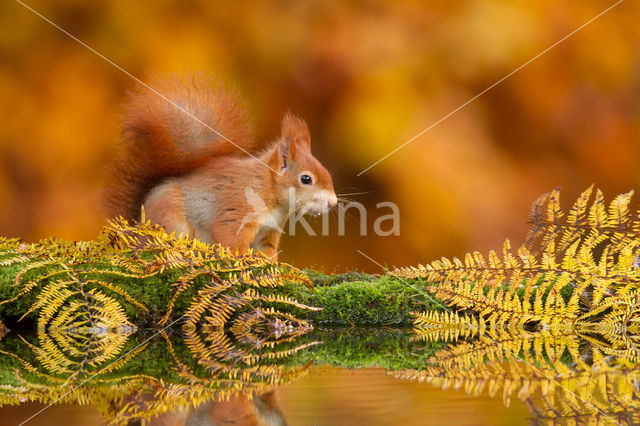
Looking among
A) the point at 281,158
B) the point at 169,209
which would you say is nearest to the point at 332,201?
the point at 281,158

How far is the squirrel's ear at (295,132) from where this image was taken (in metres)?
3.29

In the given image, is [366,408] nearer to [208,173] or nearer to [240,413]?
[240,413]

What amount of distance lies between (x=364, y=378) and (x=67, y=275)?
1131 mm

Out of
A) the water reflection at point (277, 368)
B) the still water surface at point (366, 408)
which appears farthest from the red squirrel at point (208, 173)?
the still water surface at point (366, 408)

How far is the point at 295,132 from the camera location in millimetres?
3391

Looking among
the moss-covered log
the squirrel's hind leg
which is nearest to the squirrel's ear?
the squirrel's hind leg

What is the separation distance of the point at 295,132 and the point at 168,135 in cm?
59

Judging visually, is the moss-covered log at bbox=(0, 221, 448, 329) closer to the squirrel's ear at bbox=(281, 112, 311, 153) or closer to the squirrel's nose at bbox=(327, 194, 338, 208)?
the squirrel's nose at bbox=(327, 194, 338, 208)

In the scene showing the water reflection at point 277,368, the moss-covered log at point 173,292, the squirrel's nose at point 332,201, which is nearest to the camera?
the water reflection at point 277,368

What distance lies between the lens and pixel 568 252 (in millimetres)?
1957

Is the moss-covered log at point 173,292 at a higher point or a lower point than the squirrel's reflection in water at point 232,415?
higher

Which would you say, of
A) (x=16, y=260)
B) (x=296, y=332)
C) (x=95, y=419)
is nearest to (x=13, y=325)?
(x=16, y=260)

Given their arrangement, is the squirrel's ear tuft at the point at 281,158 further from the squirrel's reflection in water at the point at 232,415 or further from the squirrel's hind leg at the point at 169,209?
Result: the squirrel's reflection in water at the point at 232,415

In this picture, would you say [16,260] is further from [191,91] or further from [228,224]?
[191,91]
